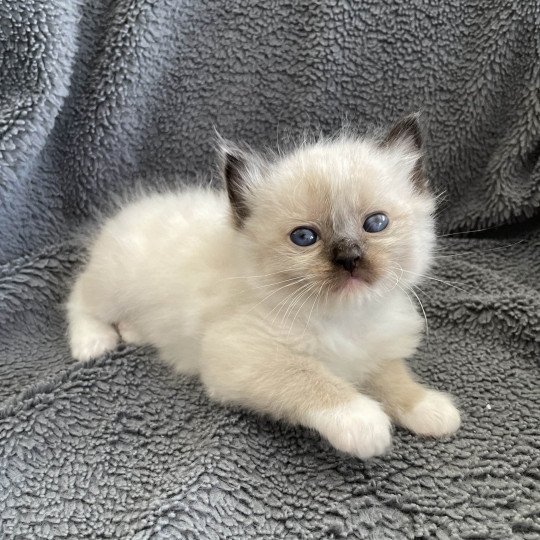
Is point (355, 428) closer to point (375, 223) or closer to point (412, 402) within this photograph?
point (412, 402)

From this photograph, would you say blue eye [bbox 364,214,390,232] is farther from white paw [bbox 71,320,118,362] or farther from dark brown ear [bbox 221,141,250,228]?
white paw [bbox 71,320,118,362]

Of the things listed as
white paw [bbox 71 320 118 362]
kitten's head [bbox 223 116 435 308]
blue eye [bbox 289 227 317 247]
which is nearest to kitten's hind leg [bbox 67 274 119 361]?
white paw [bbox 71 320 118 362]

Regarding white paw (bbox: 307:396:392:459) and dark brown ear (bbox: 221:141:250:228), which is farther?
dark brown ear (bbox: 221:141:250:228)

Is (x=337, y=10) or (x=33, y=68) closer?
(x=33, y=68)

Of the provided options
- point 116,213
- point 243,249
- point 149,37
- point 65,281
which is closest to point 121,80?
point 149,37

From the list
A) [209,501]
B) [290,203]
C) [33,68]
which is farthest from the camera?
[33,68]

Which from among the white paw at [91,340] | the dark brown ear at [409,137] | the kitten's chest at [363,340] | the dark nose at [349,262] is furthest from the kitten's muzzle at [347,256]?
the white paw at [91,340]

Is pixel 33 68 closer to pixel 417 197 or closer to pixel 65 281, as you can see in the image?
pixel 65 281

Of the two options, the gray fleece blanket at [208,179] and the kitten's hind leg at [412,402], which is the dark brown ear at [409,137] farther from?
the kitten's hind leg at [412,402]
